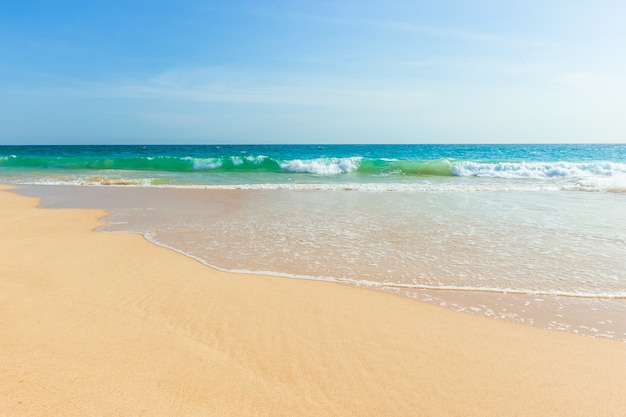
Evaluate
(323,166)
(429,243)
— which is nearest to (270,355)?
(429,243)

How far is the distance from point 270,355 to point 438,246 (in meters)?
4.29

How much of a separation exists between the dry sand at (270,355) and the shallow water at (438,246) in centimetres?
59

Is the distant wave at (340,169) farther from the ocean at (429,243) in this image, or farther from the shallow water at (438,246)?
the shallow water at (438,246)

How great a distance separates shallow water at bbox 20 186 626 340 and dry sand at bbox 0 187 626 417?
1.93 feet

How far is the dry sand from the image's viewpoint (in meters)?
2.46

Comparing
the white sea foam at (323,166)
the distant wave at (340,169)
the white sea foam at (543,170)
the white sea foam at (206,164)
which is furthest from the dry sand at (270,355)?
the white sea foam at (206,164)

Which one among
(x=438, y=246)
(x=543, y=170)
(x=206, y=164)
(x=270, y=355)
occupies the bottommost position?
(x=270, y=355)

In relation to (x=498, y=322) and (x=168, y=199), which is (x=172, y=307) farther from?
(x=168, y=199)

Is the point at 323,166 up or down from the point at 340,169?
up

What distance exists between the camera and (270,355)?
3.05m

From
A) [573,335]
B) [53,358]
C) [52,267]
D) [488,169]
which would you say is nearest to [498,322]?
[573,335]

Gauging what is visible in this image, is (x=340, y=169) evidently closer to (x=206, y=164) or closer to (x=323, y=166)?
(x=323, y=166)

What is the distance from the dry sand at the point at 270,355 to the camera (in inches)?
97.0

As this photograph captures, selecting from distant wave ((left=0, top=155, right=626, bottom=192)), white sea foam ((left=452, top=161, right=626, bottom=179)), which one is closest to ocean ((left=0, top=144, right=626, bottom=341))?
distant wave ((left=0, top=155, right=626, bottom=192))
